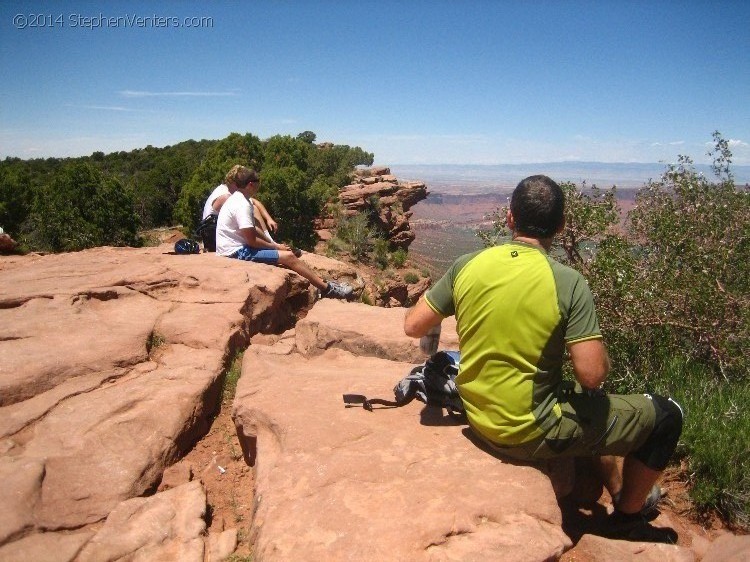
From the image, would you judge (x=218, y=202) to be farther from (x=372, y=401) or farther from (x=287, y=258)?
(x=372, y=401)

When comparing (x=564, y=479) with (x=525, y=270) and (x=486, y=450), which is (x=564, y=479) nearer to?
(x=486, y=450)

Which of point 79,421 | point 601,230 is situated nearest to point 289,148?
point 601,230

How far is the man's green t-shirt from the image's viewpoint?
8.30 ft

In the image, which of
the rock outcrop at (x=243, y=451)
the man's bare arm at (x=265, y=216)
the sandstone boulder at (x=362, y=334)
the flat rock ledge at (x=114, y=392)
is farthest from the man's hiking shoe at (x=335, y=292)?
the rock outcrop at (x=243, y=451)

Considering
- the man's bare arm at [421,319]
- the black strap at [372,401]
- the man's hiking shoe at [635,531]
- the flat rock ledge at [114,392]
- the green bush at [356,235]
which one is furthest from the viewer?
the green bush at [356,235]

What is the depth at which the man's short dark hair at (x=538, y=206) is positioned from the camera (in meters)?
2.64

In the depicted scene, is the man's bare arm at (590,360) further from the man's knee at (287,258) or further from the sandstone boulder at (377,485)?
the man's knee at (287,258)

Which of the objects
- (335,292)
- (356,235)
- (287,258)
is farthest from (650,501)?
(356,235)

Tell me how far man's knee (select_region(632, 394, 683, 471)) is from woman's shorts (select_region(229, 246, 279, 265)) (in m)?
5.34

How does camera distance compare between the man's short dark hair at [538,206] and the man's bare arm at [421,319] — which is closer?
the man's short dark hair at [538,206]

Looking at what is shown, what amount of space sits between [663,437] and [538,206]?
4.87 ft

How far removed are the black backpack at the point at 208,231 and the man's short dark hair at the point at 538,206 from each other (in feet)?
20.6

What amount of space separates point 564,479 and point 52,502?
2978mm

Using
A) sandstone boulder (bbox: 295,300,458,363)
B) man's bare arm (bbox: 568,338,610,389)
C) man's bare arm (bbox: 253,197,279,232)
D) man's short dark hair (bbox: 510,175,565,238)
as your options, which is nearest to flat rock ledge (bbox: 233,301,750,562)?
man's bare arm (bbox: 568,338,610,389)
